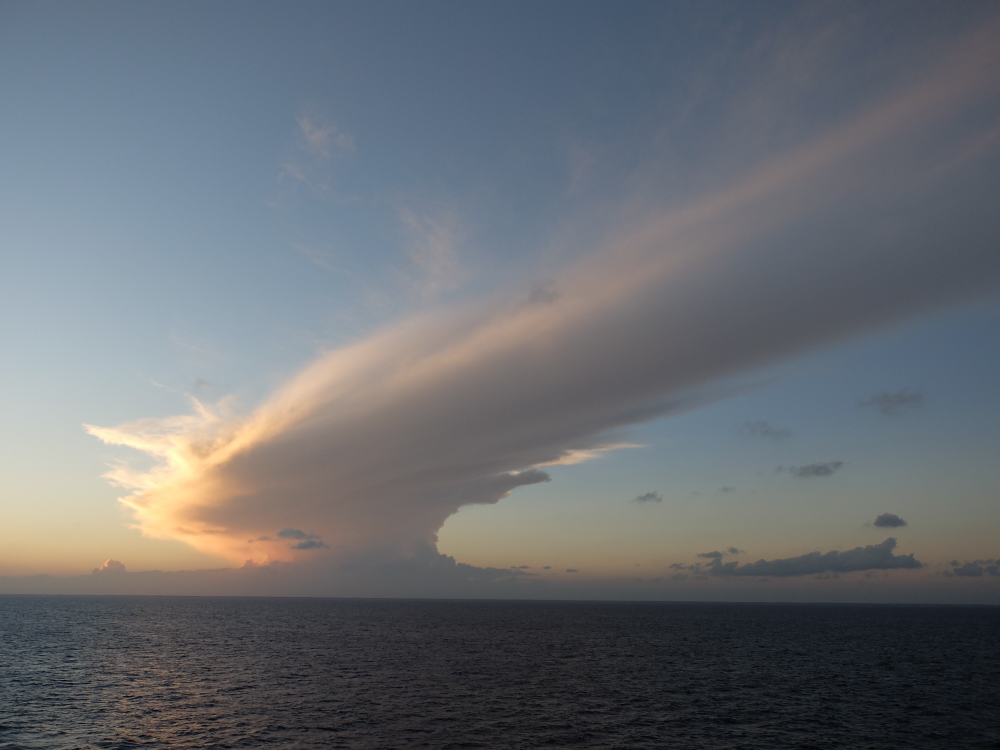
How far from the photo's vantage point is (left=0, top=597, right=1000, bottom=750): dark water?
50.3 m

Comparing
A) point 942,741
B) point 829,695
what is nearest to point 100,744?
point 942,741

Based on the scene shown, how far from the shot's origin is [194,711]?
57688 millimetres

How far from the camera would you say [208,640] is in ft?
407

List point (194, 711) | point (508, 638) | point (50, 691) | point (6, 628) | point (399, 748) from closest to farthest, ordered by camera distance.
Answer: point (399, 748), point (194, 711), point (50, 691), point (508, 638), point (6, 628)

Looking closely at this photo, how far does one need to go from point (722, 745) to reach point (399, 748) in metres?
28.6

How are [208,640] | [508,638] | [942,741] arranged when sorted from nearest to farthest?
[942,741]
[208,640]
[508,638]

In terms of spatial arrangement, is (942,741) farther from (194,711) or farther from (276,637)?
(276,637)

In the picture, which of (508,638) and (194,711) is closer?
(194,711)

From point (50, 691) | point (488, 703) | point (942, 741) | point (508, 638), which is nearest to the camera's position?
point (942, 741)

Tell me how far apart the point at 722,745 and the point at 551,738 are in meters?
15.2

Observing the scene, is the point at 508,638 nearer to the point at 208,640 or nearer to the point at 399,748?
the point at 208,640

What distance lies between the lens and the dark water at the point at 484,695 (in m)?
50.3

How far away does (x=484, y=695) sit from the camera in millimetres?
65812

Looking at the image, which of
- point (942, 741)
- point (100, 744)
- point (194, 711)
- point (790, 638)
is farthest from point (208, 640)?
point (790, 638)
